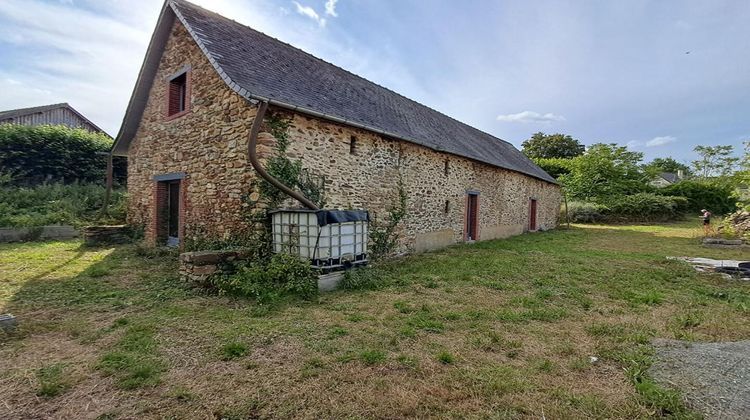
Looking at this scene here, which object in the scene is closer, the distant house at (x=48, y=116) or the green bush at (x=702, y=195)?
the distant house at (x=48, y=116)

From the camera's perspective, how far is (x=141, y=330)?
12.5 feet

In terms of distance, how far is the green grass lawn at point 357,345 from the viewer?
8.30ft

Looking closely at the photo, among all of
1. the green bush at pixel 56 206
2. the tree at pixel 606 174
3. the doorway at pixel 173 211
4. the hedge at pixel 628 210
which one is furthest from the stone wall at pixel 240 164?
the tree at pixel 606 174

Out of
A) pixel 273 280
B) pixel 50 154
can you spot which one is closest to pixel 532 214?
pixel 273 280

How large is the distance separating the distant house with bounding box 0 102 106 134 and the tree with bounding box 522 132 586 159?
3766 centimetres

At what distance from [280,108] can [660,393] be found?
6199 millimetres

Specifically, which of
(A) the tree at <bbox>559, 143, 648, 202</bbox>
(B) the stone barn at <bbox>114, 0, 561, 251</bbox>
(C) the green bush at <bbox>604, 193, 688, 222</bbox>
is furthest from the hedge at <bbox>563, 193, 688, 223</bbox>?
(B) the stone barn at <bbox>114, 0, 561, 251</bbox>

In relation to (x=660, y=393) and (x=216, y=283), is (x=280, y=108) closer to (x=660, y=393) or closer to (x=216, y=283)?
(x=216, y=283)

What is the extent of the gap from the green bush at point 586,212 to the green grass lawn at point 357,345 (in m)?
17.1

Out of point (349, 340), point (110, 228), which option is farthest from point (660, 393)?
point (110, 228)

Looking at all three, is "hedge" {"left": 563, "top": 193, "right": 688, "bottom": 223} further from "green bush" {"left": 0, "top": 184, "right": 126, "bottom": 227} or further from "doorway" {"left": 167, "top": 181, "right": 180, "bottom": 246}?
"green bush" {"left": 0, "top": 184, "right": 126, "bottom": 227}

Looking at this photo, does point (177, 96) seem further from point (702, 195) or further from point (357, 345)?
point (702, 195)

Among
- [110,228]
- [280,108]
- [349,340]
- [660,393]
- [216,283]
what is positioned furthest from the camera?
[110,228]

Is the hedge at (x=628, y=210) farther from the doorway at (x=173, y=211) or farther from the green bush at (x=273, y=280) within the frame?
the doorway at (x=173, y=211)
